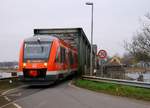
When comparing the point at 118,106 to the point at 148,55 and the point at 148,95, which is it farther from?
the point at 148,55

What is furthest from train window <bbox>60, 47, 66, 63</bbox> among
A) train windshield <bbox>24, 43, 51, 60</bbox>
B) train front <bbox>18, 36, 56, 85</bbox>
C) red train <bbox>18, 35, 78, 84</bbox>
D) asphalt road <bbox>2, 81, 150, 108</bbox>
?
asphalt road <bbox>2, 81, 150, 108</bbox>

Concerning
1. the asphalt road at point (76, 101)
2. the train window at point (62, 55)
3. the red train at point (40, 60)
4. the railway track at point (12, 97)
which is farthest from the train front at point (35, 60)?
the asphalt road at point (76, 101)

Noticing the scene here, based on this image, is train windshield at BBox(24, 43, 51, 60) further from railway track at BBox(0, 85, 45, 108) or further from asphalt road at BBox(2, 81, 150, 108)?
asphalt road at BBox(2, 81, 150, 108)

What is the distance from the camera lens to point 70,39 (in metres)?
34.0

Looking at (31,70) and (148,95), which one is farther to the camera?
(31,70)

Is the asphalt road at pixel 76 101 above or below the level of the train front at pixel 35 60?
below

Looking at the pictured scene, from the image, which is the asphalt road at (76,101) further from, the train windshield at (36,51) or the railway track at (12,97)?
the train windshield at (36,51)

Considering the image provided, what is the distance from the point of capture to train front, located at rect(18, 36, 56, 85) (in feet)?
68.9

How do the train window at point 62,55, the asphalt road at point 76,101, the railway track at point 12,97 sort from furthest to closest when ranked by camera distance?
the train window at point 62,55
the railway track at point 12,97
the asphalt road at point 76,101

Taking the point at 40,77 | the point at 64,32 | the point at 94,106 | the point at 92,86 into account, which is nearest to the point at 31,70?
the point at 40,77

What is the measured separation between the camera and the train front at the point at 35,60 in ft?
68.9

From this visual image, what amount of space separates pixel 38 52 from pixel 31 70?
4.57ft

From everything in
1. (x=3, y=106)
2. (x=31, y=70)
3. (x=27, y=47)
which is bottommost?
(x=3, y=106)

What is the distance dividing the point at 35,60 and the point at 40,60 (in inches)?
12.5
